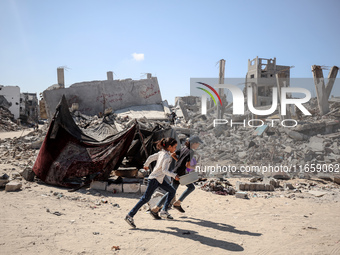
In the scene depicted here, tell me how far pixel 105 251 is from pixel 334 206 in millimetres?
5131

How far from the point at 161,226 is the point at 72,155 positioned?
3.49 m

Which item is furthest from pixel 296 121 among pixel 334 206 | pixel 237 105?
pixel 334 206

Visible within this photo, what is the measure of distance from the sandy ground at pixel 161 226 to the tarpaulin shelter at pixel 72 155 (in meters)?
0.42

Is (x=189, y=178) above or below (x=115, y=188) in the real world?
above

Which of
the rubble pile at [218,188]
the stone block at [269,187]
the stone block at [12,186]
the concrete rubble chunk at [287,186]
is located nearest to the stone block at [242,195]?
the rubble pile at [218,188]

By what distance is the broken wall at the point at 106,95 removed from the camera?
50.1 feet

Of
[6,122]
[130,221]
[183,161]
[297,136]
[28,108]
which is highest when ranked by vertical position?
[28,108]

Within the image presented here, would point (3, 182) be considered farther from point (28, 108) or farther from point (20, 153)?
point (28, 108)

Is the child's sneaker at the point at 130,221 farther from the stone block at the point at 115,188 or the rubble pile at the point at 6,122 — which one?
the rubble pile at the point at 6,122

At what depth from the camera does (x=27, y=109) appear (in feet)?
119

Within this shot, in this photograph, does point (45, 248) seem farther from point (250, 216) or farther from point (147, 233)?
point (250, 216)

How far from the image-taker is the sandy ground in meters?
3.34

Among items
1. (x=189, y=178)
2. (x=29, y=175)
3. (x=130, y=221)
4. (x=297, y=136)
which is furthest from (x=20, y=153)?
(x=297, y=136)

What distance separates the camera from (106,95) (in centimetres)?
1638
